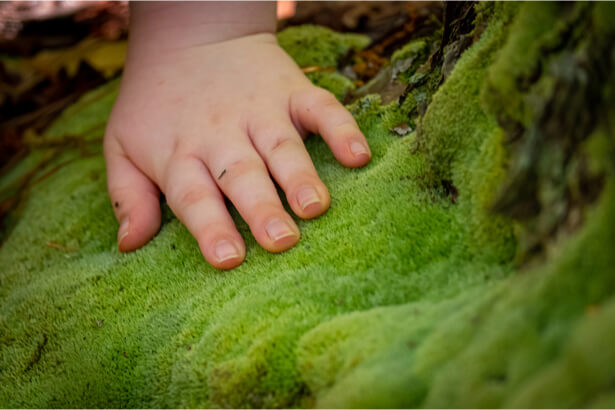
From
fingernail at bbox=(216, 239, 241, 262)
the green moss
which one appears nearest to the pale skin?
fingernail at bbox=(216, 239, 241, 262)

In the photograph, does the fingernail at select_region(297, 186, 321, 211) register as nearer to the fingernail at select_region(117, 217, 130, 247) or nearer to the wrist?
the fingernail at select_region(117, 217, 130, 247)

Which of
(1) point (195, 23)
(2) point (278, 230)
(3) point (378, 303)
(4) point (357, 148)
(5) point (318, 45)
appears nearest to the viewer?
(3) point (378, 303)

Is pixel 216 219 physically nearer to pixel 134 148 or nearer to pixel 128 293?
pixel 128 293

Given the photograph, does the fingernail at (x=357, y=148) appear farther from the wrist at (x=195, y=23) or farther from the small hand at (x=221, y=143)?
the wrist at (x=195, y=23)

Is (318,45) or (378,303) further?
(318,45)

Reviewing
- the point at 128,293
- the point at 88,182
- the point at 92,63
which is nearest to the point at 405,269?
the point at 128,293

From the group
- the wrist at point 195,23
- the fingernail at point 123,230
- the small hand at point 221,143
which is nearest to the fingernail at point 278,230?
the small hand at point 221,143

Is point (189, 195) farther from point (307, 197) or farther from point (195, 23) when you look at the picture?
point (195, 23)

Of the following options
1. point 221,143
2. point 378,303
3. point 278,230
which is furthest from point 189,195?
point 378,303
